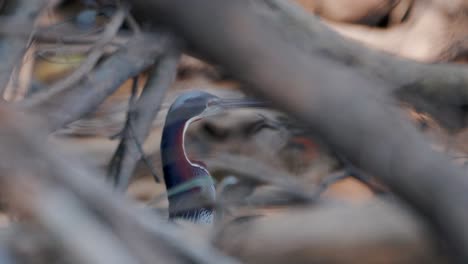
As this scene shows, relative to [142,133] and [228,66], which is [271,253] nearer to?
[228,66]

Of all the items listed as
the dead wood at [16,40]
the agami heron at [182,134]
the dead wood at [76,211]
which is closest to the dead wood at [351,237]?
the dead wood at [76,211]

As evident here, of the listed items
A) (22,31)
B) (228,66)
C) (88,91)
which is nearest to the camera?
(228,66)

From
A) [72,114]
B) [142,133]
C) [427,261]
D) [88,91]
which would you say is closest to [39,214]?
[427,261]

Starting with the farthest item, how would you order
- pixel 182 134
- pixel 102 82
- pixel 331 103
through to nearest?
pixel 182 134 < pixel 102 82 < pixel 331 103

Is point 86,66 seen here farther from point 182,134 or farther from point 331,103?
point 331,103

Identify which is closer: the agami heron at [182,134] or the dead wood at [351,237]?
the dead wood at [351,237]

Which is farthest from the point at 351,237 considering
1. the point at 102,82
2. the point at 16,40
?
the point at 102,82

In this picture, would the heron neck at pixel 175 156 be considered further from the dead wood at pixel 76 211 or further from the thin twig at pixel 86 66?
the dead wood at pixel 76 211

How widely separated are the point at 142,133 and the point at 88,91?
0.68ft

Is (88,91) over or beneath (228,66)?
beneath

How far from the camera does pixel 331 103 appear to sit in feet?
1.72

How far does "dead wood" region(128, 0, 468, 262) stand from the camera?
51cm

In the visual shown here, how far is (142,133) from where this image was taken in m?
1.93

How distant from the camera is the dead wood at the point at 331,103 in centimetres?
51
